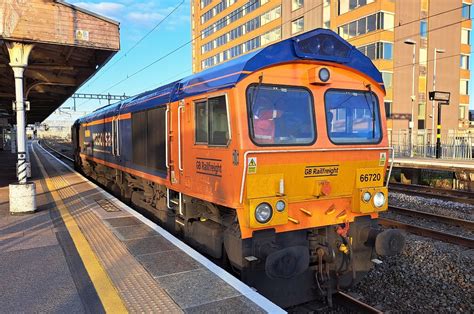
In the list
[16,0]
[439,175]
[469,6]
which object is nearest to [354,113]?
[16,0]

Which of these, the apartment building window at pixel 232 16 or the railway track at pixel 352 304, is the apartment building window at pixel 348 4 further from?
the railway track at pixel 352 304

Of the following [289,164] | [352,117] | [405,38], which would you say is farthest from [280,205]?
[405,38]

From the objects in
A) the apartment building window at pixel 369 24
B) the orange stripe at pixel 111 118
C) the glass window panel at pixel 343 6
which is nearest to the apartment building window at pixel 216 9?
the glass window panel at pixel 343 6

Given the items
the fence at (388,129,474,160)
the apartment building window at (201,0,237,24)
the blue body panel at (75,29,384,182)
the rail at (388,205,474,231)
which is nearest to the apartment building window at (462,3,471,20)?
the fence at (388,129,474,160)

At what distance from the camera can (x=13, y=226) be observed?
7496mm

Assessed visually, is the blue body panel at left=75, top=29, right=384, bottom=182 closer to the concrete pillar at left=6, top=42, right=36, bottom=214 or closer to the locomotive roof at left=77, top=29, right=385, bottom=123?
the locomotive roof at left=77, top=29, right=385, bottom=123

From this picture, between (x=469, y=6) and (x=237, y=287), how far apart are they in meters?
54.2

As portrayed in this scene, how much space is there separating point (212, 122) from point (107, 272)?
233 centimetres

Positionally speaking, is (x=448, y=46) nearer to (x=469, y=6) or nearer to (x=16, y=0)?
(x=469, y=6)

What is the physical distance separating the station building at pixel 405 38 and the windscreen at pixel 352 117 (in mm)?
29268

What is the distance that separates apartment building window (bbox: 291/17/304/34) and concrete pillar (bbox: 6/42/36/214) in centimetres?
4350

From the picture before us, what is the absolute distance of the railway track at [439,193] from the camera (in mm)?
12438

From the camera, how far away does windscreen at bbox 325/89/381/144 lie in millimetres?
5457

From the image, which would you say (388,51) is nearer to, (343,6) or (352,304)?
(343,6)
